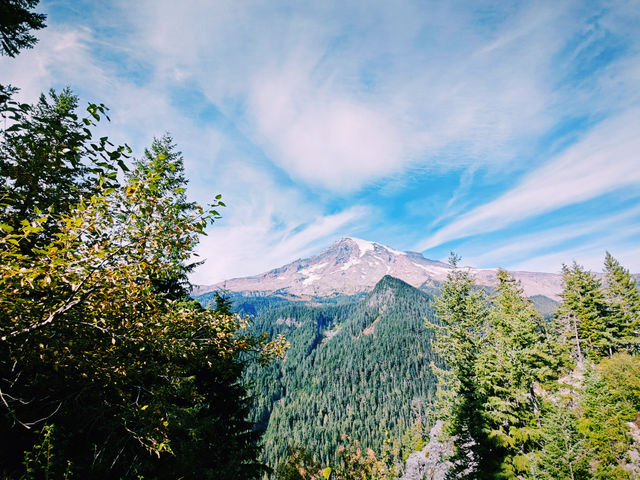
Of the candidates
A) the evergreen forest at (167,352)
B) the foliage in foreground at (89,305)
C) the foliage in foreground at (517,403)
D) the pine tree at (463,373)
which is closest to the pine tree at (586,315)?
the evergreen forest at (167,352)

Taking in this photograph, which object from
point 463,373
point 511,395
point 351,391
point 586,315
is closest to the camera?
point 511,395

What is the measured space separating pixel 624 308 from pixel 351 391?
459 ft

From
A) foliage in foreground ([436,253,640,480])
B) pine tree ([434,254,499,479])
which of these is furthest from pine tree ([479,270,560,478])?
pine tree ([434,254,499,479])

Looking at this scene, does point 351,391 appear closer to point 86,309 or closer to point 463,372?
point 463,372

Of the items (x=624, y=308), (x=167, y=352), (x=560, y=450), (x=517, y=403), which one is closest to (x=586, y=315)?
(x=624, y=308)

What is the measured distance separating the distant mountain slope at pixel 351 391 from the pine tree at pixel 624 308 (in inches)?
3214

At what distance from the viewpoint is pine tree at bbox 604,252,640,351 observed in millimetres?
30062

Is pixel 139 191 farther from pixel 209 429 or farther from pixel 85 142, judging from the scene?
pixel 209 429

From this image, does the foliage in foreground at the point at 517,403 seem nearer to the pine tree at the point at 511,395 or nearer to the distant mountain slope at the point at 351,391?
the pine tree at the point at 511,395

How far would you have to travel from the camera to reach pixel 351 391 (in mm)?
145000

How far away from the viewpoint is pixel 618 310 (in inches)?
1266

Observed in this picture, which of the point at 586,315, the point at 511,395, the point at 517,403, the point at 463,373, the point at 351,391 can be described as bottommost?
Answer: the point at 351,391

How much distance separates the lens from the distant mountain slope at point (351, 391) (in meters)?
111

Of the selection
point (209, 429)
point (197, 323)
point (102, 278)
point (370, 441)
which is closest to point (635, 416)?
point (209, 429)
